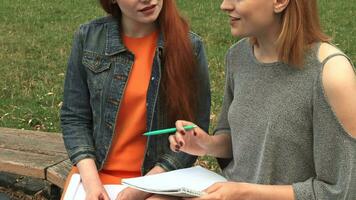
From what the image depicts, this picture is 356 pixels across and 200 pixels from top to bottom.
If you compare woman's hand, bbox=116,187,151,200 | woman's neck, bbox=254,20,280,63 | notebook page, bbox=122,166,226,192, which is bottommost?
woman's hand, bbox=116,187,151,200

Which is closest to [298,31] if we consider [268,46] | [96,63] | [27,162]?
[268,46]

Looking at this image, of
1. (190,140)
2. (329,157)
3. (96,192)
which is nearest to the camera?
(329,157)

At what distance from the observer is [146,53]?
2654 millimetres

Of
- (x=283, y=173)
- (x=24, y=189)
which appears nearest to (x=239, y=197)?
(x=283, y=173)

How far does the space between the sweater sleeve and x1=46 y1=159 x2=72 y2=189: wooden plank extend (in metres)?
1.71

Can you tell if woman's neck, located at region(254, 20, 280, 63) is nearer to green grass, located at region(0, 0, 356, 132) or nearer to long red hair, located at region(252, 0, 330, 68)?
long red hair, located at region(252, 0, 330, 68)

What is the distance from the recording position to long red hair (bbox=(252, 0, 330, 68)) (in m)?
1.99

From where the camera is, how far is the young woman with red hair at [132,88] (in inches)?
103

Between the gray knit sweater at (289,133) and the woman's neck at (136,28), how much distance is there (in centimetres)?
55

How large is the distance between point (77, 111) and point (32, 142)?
1.22 m

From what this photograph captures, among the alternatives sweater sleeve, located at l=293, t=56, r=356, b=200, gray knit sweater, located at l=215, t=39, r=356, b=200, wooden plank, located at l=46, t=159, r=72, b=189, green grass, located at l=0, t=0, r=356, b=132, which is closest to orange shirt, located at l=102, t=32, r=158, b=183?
gray knit sweater, located at l=215, t=39, r=356, b=200

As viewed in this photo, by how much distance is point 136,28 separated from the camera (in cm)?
267

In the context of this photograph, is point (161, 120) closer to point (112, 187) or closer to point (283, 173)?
point (112, 187)

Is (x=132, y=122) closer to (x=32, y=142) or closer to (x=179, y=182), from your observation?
(x=179, y=182)
